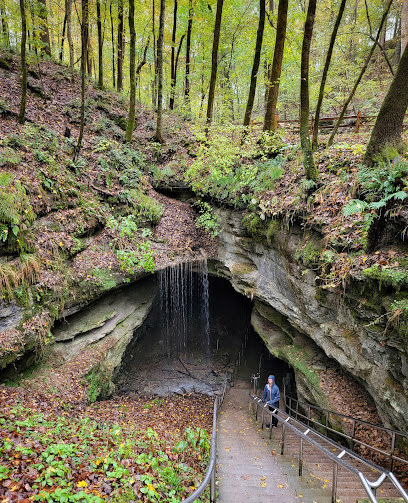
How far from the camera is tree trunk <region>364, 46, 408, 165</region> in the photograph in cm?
625

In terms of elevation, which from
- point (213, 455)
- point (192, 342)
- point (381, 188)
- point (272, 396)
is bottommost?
point (192, 342)

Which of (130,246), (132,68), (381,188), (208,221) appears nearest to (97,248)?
(130,246)

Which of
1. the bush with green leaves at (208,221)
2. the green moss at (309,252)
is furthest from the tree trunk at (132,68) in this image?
the green moss at (309,252)

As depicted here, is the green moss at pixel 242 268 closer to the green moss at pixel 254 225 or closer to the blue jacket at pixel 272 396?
the green moss at pixel 254 225

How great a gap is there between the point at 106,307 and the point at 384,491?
8819 mm

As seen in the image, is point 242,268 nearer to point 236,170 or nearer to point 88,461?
point 236,170

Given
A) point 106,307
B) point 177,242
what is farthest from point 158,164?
point 106,307

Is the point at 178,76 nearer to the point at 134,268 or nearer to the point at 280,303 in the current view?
the point at 134,268

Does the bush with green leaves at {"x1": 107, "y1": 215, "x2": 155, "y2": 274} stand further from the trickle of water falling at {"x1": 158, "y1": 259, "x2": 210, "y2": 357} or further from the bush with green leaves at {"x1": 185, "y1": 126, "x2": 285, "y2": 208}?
the bush with green leaves at {"x1": 185, "y1": 126, "x2": 285, "y2": 208}

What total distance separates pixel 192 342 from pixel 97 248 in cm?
801

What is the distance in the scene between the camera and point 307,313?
881 cm

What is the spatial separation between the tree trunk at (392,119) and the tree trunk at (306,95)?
1710mm

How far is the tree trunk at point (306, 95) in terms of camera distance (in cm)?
763

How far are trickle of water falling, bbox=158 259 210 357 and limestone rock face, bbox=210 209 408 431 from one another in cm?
118
